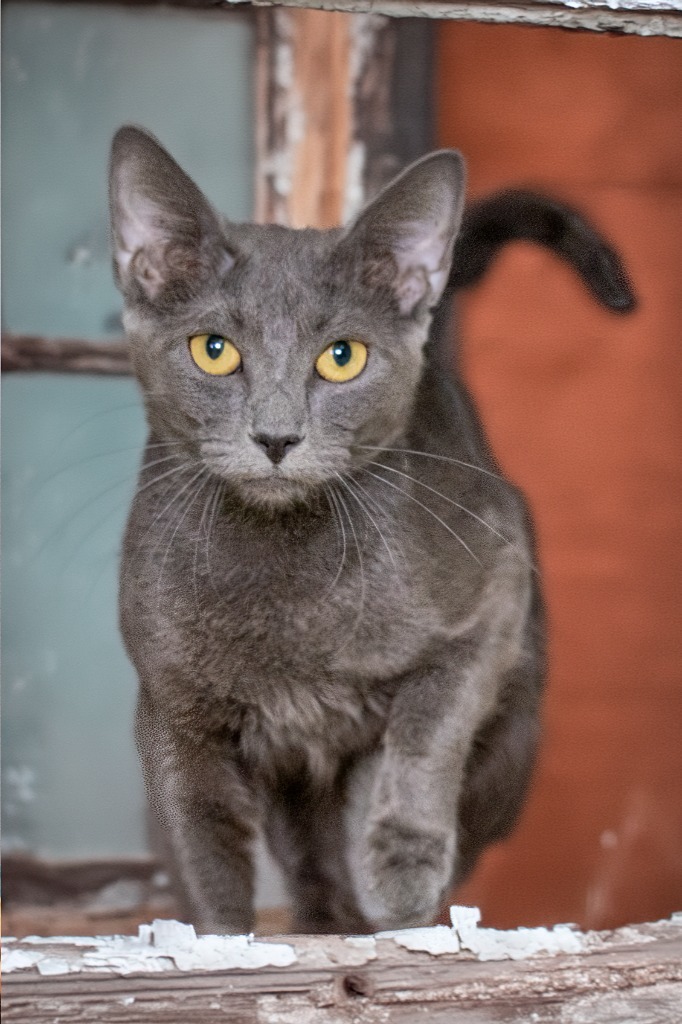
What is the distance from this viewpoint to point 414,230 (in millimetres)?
1140

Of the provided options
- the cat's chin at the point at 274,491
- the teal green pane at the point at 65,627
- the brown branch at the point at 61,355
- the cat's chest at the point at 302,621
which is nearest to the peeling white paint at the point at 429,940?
the cat's chest at the point at 302,621

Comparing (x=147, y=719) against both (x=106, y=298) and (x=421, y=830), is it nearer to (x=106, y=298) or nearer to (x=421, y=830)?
(x=421, y=830)

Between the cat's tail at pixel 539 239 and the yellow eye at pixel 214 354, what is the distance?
41 cm

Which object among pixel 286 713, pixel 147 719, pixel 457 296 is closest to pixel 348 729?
pixel 286 713

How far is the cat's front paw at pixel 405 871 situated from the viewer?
1151 mm

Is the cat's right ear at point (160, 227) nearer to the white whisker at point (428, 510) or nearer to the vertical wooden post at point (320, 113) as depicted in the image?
the white whisker at point (428, 510)

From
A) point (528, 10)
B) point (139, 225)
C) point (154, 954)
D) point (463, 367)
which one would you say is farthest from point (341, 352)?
point (463, 367)

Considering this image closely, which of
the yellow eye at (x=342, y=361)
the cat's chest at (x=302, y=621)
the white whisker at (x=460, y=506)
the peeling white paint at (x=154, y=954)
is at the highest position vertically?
the yellow eye at (x=342, y=361)

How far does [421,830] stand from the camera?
117 centimetres

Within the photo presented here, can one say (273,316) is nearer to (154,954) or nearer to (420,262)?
(420,262)

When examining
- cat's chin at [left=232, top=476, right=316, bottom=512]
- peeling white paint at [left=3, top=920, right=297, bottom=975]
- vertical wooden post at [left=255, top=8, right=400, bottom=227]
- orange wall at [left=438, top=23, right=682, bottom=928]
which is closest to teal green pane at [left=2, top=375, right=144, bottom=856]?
vertical wooden post at [left=255, top=8, right=400, bottom=227]

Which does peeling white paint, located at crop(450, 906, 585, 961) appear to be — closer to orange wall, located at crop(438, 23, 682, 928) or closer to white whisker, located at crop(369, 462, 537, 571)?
white whisker, located at crop(369, 462, 537, 571)

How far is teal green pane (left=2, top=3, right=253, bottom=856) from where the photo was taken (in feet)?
6.13

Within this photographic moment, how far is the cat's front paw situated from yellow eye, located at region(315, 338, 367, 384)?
1.40 feet
